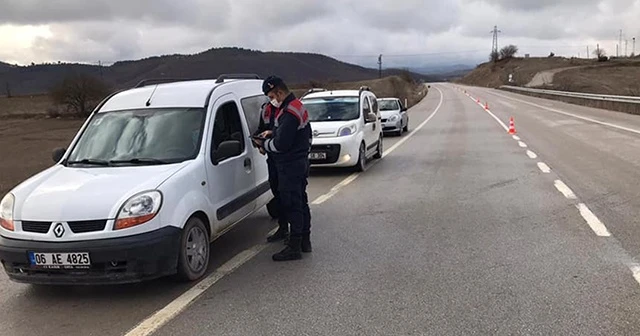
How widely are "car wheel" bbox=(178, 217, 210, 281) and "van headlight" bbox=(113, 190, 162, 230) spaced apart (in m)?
0.40

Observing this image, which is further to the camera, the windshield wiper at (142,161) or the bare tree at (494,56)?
the bare tree at (494,56)

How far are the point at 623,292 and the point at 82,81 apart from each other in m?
60.8

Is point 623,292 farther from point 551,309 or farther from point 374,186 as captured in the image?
point 374,186

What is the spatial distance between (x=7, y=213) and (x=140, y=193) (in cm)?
119

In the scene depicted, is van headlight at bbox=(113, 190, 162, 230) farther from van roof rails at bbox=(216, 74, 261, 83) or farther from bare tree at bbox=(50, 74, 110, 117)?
bare tree at bbox=(50, 74, 110, 117)

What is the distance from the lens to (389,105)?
24.3 m

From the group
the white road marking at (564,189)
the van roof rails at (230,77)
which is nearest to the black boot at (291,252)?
the van roof rails at (230,77)

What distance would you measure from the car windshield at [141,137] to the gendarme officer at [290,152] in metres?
0.79

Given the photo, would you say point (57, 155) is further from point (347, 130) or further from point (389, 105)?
point (389, 105)

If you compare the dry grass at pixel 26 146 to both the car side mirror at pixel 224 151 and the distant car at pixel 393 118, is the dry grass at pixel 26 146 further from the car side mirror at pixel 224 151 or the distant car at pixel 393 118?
the distant car at pixel 393 118

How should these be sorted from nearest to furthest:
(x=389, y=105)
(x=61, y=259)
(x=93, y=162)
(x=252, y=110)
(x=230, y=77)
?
(x=61, y=259), (x=93, y=162), (x=252, y=110), (x=230, y=77), (x=389, y=105)

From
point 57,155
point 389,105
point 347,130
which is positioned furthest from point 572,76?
point 57,155

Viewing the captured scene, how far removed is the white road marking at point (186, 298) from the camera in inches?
171

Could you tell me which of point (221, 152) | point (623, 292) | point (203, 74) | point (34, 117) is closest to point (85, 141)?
point (221, 152)
